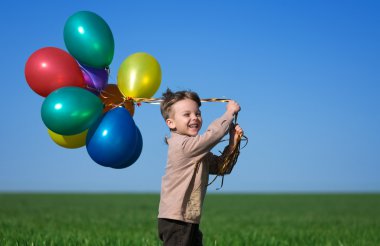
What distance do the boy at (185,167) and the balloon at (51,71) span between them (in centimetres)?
152

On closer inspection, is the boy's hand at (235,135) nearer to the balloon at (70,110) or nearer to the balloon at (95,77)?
the balloon at (70,110)

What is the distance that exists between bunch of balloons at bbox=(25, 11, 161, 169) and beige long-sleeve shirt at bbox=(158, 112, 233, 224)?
0.85m

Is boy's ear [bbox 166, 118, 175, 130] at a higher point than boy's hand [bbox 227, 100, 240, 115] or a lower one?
lower

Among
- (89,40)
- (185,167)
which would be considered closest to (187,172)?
(185,167)

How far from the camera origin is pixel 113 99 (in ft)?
18.8

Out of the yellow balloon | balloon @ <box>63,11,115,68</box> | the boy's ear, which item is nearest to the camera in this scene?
the boy's ear

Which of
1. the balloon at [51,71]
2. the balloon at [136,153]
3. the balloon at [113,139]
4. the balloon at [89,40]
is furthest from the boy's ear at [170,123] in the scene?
the balloon at [51,71]

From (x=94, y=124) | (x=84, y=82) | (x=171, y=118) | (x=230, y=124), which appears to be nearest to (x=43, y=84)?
(x=84, y=82)

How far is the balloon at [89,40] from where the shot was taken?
554 cm

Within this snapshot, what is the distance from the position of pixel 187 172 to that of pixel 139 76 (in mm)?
1436

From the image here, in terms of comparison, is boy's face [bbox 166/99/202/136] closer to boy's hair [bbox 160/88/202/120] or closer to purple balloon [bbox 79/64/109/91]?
boy's hair [bbox 160/88/202/120]

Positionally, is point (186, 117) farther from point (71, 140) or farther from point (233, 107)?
point (71, 140)

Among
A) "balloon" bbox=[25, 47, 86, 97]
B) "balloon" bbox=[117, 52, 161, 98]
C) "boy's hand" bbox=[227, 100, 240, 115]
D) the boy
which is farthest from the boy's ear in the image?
"balloon" bbox=[25, 47, 86, 97]

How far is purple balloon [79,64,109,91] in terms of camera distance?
5.71 metres
